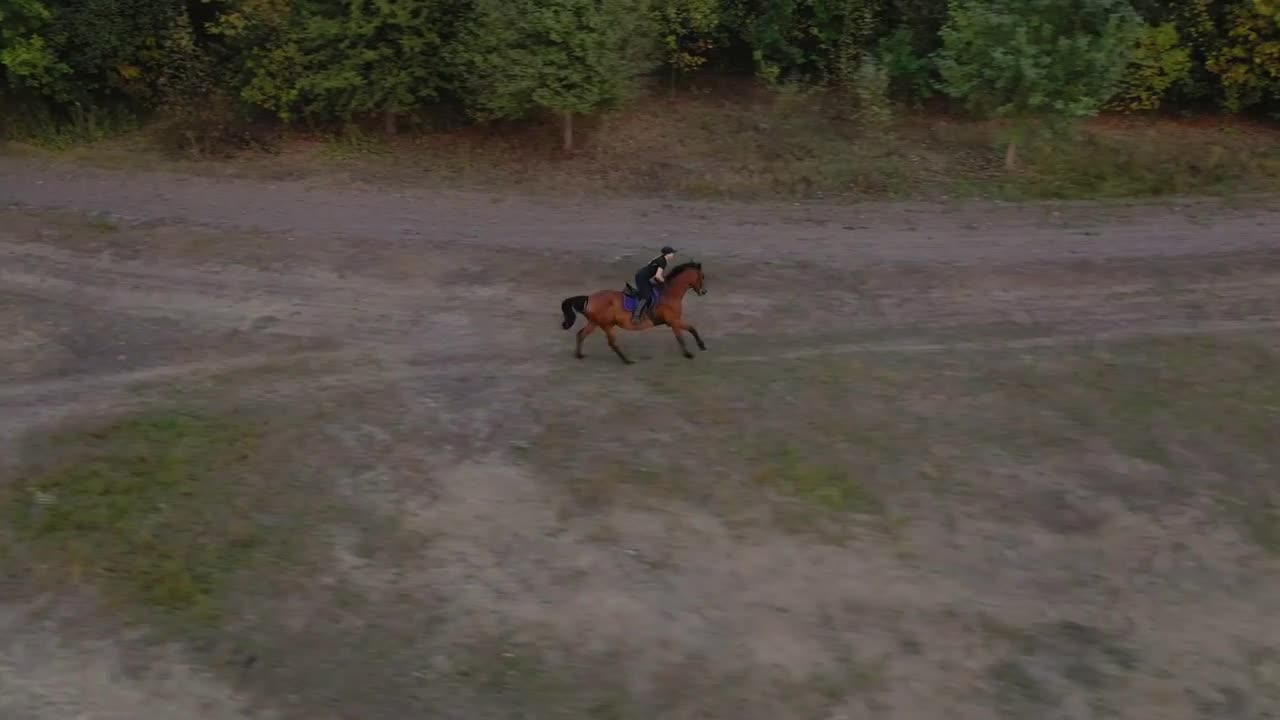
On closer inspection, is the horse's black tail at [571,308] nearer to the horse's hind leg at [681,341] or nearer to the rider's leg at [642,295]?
the rider's leg at [642,295]

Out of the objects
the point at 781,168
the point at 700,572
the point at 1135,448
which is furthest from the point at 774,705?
the point at 781,168

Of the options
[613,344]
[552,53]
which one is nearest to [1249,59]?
[552,53]

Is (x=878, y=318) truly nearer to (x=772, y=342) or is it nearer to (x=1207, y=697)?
(x=772, y=342)

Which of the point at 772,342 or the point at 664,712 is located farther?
the point at 772,342

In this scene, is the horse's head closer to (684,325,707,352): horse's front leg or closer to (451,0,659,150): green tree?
(684,325,707,352): horse's front leg

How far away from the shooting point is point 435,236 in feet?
58.3

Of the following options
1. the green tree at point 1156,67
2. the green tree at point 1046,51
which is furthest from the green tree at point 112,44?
the green tree at point 1156,67

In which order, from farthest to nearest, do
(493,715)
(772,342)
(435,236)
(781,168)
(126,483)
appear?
(781,168), (435,236), (772,342), (126,483), (493,715)

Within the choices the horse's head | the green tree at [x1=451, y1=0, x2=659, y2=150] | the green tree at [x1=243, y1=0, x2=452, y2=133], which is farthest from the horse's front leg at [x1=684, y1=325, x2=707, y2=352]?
the green tree at [x1=243, y1=0, x2=452, y2=133]

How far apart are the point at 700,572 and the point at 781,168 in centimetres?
1212

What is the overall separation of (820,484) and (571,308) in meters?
3.91

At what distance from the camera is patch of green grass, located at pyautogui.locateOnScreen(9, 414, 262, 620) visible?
34.2ft

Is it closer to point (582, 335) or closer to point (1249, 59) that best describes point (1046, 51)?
point (1249, 59)

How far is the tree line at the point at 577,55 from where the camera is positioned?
18.9 metres
